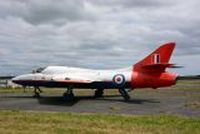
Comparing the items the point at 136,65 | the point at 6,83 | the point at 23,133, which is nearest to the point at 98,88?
the point at 136,65

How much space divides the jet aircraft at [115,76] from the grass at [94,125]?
1189 cm

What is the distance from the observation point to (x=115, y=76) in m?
28.9

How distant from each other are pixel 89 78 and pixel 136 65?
3679 millimetres

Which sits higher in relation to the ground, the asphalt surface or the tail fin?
the tail fin

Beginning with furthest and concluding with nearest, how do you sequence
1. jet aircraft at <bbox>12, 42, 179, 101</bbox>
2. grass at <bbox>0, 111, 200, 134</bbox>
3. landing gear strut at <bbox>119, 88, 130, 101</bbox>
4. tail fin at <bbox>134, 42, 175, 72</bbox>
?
landing gear strut at <bbox>119, 88, 130, 101</bbox> < jet aircraft at <bbox>12, 42, 179, 101</bbox> < tail fin at <bbox>134, 42, 175, 72</bbox> < grass at <bbox>0, 111, 200, 134</bbox>

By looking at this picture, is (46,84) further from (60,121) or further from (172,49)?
(60,121)

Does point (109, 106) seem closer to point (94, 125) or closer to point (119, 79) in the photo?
point (119, 79)

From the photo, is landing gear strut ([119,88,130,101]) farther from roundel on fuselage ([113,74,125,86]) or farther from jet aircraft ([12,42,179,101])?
roundel on fuselage ([113,74,125,86])

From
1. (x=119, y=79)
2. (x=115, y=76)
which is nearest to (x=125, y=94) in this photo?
(x=119, y=79)

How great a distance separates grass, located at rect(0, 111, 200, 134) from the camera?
12.7 metres

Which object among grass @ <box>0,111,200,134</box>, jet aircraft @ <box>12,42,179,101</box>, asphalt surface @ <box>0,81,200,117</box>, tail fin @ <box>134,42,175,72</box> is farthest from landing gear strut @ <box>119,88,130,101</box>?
grass @ <box>0,111,200,134</box>

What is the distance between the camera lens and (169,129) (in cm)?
1336

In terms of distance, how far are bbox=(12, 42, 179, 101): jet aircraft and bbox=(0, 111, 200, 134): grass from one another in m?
11.9

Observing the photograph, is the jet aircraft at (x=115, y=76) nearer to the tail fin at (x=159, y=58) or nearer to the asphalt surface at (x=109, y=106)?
the tail fin at (x=159, y=58)
